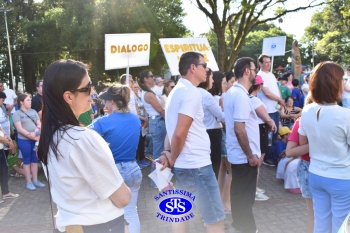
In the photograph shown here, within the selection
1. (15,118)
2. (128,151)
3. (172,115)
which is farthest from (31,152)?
(172,115)

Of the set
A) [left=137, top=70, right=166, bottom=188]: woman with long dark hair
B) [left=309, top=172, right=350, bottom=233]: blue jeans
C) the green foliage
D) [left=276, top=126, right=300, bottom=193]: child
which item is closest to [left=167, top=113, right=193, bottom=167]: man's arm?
[left=309, top=172, right=350, bottom=233]: blue jeans

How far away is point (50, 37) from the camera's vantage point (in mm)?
28016

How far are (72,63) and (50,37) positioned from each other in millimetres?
28493

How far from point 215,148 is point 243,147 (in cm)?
111

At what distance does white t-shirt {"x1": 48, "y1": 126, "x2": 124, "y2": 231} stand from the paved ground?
114 inches

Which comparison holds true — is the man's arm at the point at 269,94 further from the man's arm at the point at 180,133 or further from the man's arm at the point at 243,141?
the man's arm at the point at 180,133

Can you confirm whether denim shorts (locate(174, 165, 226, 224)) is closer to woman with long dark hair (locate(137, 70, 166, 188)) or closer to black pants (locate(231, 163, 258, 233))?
black pants (locate(231, 163, 258, 233))

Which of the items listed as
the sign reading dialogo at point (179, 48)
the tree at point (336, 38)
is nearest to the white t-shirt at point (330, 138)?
the sign reading dialogo at point (179, 48)

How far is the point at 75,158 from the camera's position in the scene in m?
1.64

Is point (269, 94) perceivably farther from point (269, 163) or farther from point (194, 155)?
point (194, 155)

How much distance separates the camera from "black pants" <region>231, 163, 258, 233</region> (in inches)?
150

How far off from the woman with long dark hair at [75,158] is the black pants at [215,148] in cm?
300

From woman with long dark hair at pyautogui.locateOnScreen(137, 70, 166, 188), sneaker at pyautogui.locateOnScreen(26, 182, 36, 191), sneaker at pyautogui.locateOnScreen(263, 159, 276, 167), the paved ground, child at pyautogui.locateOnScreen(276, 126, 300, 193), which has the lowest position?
sneaker at pyautogui.locateOnScreen(26, 182, 36, 191)

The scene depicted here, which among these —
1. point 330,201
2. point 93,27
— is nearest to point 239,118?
point 330,201
